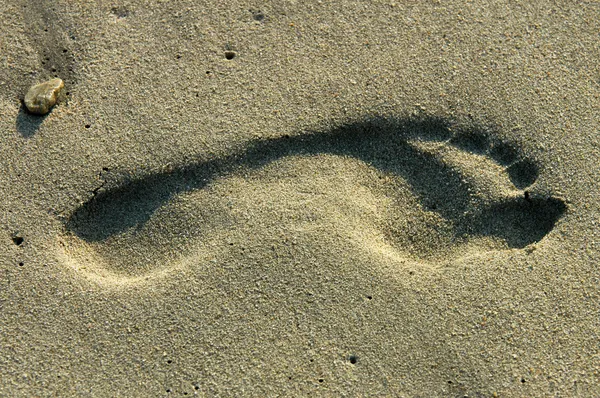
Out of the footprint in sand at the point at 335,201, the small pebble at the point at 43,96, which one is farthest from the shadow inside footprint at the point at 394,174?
the small pebble at the point at 43,96

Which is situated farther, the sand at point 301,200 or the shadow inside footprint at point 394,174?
the shadow inside footprint at point 394,174

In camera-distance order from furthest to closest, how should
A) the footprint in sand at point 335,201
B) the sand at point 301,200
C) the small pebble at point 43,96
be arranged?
the small pebble at point 43,96
the footprint in sand at point 335,201
the sand at point 301,200

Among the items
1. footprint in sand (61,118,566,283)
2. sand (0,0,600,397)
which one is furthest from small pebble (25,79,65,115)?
footprint in sand (61,118,566,283)

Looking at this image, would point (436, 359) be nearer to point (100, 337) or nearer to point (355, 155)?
point (355, 155)

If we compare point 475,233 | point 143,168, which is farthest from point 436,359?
point 143,168

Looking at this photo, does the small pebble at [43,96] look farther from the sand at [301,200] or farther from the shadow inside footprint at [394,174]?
the shadow inside footprint at [394,174]

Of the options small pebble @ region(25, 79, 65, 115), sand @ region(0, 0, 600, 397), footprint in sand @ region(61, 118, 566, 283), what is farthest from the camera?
small pebble @ region(25, 79, 65, 115)

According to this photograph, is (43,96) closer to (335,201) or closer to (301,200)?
(301,200)

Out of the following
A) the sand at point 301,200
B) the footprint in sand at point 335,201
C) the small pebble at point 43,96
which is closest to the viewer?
the sand at point 301,200

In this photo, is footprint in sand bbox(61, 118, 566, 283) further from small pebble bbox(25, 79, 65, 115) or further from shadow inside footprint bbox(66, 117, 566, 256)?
small pebble bbox(25, 79, 65, 115)
